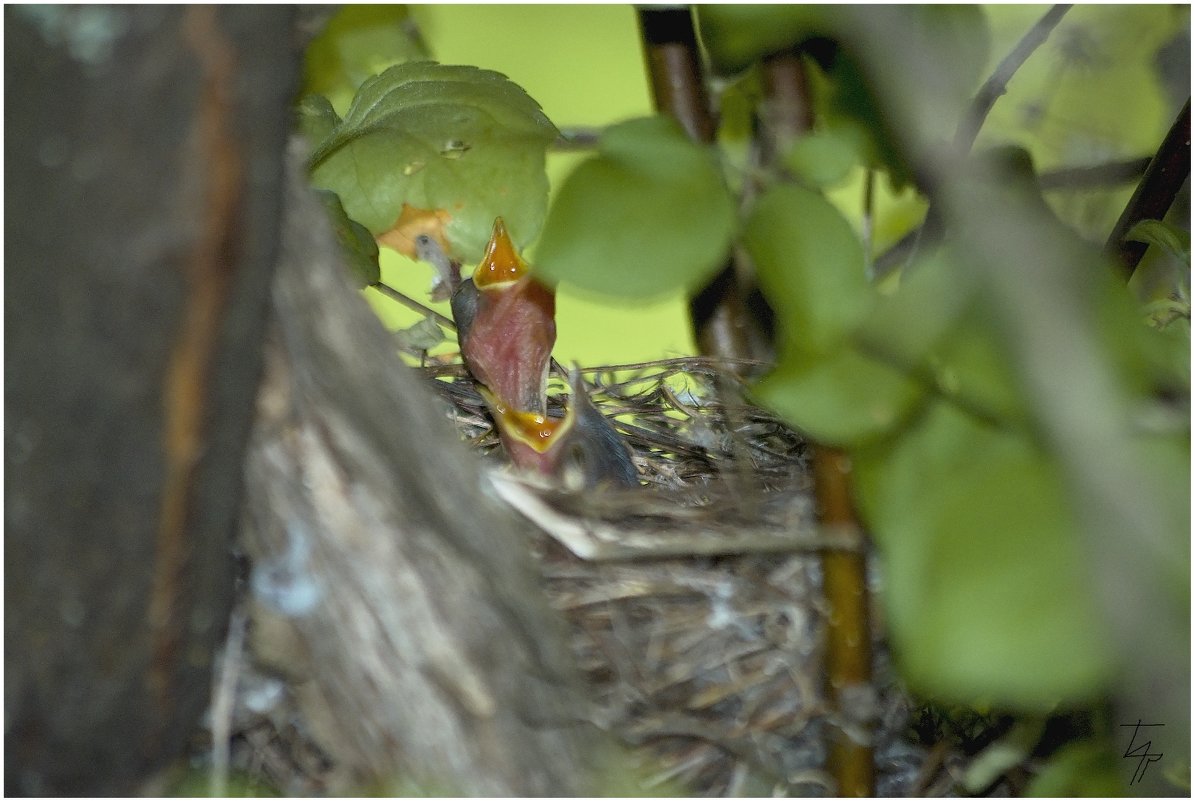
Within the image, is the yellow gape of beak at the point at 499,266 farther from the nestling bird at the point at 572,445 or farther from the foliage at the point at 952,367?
the foliage at the point at 952,367

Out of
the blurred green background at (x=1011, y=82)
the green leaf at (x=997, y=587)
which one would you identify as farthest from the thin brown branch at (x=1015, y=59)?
the green leaf at (x=997, y=587)

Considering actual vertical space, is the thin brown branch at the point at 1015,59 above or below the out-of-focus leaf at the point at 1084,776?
above

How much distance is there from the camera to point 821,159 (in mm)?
515

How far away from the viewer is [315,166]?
817mm

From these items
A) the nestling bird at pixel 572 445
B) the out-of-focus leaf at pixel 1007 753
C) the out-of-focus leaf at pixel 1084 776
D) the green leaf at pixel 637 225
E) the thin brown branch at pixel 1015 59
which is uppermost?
the thin brown branch at pixel 1015 59

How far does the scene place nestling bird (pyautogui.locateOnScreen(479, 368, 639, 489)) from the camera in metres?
0.87

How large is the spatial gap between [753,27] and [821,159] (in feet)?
0.25

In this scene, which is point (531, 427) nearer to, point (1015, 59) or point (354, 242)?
point (354, 242)

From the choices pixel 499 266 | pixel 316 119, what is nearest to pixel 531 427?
pixel 499 266

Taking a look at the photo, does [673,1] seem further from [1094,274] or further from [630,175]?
[1094,274]

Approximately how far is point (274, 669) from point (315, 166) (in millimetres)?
448

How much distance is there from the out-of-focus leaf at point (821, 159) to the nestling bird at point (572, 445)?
1.23ft

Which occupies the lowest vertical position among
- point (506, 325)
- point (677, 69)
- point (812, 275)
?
point (506, 325)

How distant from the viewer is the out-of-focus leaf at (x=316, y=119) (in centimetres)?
86
